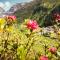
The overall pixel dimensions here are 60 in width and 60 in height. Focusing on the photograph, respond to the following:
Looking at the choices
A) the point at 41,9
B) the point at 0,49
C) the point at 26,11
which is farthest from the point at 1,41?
the point at 26,11

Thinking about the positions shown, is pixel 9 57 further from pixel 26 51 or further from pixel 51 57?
pixel 51 57

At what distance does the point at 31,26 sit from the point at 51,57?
898 millimetres

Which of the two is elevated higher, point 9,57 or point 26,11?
point 26,11

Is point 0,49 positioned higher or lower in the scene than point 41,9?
lower

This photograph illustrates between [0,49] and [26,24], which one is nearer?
[26,24]

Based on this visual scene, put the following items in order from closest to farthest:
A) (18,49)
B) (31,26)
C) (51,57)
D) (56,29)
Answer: (31,26) → (18,49) → (51,57) → (56,29)

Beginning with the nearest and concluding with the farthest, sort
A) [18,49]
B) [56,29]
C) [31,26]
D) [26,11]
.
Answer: [31,26] < [18,49] < [56,29] < [26,11]

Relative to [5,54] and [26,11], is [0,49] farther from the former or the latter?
[26,11]

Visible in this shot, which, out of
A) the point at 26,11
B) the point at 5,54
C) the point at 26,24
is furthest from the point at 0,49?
the point at 26,11

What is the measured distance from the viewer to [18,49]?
143 inches

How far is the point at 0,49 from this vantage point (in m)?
3.71

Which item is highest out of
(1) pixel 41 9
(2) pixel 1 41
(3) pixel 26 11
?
(3) pixel 26 11

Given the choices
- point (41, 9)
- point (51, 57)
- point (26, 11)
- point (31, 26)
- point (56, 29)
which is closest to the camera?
point (31, 26)

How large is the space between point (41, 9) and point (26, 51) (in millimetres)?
59840
